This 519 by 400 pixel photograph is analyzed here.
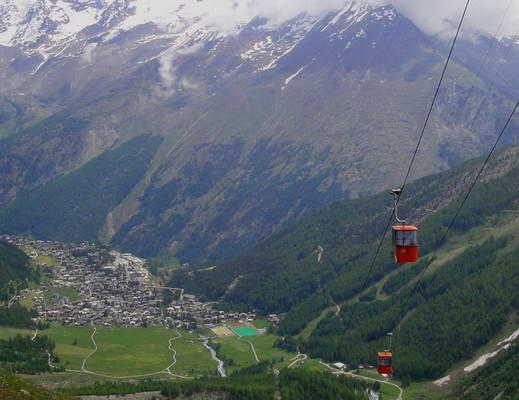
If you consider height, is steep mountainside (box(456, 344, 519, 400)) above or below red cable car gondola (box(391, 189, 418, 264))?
below

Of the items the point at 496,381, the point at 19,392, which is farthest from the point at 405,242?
the point at 496,381

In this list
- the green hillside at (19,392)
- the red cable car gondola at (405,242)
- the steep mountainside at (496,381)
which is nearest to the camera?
the red cable car gondola at (405,242)

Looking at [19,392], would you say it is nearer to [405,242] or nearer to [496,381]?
[405,242]

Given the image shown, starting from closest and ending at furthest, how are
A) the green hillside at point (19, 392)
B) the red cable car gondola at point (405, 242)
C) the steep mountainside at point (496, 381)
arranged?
the red cable car gondola at point (405, 242) → the green hillside at point (19, 392) → the steep mountainside at point (496, 381)

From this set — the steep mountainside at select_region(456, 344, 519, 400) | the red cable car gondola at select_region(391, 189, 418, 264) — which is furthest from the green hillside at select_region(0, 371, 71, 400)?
the steep mountainside at select_region(456, 344, 519, 400)

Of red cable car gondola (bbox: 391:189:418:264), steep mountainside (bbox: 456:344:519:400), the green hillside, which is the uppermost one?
red cable car gondola (bbox: 391:189:418:264)

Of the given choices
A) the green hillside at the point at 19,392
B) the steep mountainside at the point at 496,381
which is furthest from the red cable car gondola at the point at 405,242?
the steep mountainside at the point at 496,381

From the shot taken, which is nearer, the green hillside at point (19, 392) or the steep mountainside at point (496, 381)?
the green hillside at point (19, 392)

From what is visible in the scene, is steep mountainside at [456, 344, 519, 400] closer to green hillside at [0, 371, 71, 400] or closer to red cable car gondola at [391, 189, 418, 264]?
red cable car gondola at [391, 189, 418, 264]

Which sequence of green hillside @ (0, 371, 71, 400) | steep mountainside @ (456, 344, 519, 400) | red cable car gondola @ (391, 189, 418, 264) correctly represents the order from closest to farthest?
red cable car gondola @ (391, 189, 418, 264), green hillside @ (0, 371, 71, 400), steep mountainside @ (456, 344, 519, 400)

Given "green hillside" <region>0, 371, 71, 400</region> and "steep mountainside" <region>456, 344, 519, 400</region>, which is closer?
"green hillside" <region>0, 371, 71, 400</region>

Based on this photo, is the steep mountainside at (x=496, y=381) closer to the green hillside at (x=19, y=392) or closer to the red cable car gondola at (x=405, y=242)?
the red cable car gondola at (x=405, y=242)

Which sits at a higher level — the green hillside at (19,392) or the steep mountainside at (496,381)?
the green hillside at (19,392)
